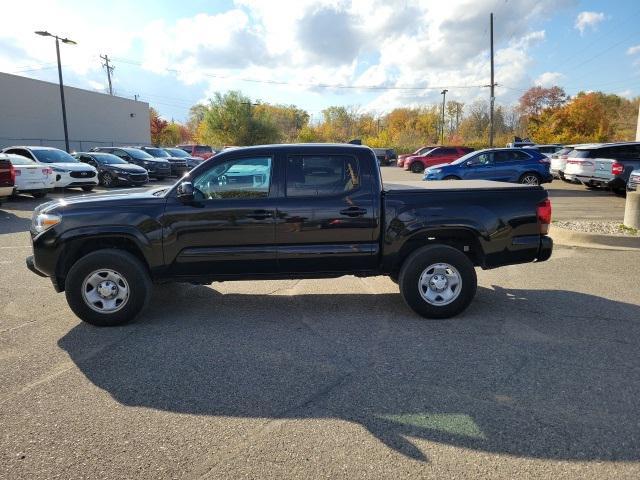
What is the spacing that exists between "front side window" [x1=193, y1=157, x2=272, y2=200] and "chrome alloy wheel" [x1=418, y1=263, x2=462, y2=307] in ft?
6.16

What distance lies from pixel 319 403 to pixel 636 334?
3206 millimetres

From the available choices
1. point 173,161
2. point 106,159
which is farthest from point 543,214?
point 173,161

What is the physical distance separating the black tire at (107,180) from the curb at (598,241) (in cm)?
1673

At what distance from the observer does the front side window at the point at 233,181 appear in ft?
15.8

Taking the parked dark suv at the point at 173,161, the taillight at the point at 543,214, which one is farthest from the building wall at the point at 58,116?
the taillight at the point at 543,214

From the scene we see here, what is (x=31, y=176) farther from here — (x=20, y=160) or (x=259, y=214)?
(x=259, y=214)

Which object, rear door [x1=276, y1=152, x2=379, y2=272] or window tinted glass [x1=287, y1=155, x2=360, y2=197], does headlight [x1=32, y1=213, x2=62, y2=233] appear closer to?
rear door [x1=276, y1=152, x2=379, y2=272]

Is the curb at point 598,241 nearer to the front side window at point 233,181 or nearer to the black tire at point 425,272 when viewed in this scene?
the black tire at point 425,272

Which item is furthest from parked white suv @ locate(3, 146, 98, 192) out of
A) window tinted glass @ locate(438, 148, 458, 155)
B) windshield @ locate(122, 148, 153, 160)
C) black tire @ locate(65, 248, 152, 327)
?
window tinted glass @ locate(438, 148, 458, 155)

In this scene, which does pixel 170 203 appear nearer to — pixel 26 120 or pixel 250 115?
pixel 26 120

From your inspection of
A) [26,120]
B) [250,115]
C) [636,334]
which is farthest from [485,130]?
[636,334]

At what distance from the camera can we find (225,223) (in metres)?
4.77

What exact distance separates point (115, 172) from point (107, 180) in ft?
2.04

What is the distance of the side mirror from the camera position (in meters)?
4.62
